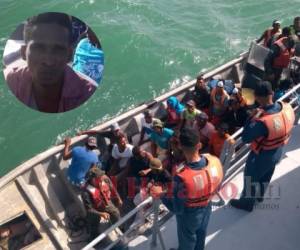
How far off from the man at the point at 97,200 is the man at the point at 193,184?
133 cm

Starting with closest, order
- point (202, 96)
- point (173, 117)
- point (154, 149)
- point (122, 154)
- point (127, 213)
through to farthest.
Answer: point (127, 213)
point (122, 154)
point (154, 149)
point (173, 117)
point (202, 96)

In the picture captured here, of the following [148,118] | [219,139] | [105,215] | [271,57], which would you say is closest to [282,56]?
[271,57]

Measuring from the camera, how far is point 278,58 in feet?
28.9

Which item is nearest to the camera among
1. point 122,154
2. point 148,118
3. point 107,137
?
point 122,154

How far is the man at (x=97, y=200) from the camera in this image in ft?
20.1

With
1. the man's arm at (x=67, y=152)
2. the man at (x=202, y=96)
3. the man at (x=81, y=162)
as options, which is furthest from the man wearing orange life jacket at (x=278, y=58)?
the man's arm at (x=67, y=152)

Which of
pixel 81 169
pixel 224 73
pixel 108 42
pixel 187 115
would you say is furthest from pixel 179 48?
pixel 81 169

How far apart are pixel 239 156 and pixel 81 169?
2.41 metres

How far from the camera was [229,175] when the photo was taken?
6.49 metres

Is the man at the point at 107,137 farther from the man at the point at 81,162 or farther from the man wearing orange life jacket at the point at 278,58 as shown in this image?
the man wearing orange life jacket at the point at 278,58

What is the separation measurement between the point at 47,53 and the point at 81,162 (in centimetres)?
169

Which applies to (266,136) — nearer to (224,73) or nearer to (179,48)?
(224,73)

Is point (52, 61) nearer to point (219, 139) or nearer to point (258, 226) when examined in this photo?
point (219, 139)

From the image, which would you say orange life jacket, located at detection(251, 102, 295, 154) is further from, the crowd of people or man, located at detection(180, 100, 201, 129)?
man, located at detection(180, 100, 201, 129)
